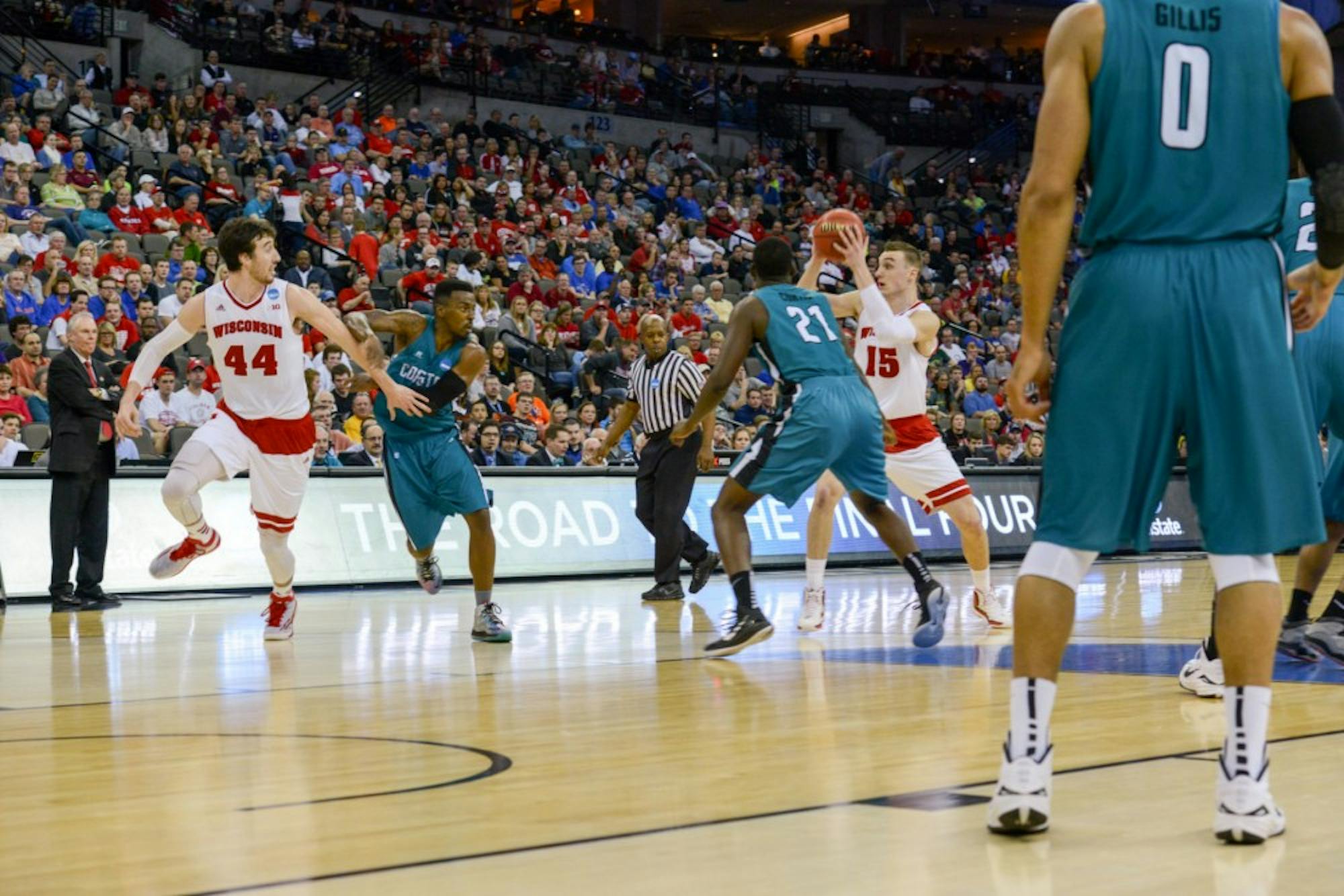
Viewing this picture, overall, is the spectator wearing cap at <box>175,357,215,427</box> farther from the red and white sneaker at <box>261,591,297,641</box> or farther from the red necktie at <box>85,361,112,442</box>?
the red and white sneaker at <box>261,591,297,641</box>

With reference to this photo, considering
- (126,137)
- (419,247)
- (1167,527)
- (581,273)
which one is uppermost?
(126,137)

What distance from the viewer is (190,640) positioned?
29.7 ft

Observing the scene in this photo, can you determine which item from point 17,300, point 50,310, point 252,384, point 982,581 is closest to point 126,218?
point 50,310

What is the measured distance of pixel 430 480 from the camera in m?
8.98

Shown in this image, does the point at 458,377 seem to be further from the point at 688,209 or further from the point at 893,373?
the point at 688,209

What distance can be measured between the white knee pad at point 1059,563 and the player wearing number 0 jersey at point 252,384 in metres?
5.43

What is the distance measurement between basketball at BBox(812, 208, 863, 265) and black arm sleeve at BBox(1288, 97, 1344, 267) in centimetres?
405

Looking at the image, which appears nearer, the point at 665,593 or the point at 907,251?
the point at 907,251

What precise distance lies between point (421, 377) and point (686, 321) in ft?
41.7

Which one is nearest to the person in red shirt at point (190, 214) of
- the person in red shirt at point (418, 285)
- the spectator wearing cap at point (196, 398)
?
the person in red shirt at point (418, 285)

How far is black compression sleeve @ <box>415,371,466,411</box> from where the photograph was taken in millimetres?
8711

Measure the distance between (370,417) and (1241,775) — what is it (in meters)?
12.8

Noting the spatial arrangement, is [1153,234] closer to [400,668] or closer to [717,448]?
[400,668]

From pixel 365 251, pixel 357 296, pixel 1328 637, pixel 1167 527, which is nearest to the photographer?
pixel 1328 637
